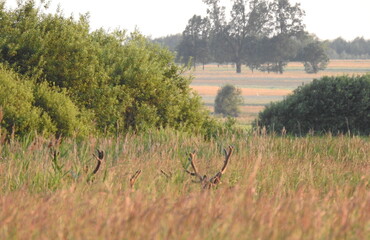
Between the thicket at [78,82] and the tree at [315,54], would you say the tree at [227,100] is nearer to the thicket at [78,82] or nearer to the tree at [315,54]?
the thicket at [78,82]

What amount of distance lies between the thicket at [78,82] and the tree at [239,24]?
6774 centimetres

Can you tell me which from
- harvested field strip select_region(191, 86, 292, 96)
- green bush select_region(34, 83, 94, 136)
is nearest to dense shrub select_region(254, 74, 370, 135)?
green bush select_region(34, 83, 94, 136)

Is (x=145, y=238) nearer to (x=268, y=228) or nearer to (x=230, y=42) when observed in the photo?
(x=268, y=228)

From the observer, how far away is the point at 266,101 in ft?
239

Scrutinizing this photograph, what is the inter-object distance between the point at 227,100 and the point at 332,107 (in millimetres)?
30184

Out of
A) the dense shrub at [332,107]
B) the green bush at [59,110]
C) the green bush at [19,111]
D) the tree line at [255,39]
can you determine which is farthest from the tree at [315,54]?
the green bush at [19,111]

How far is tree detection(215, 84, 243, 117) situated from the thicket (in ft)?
101

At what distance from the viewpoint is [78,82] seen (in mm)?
15469

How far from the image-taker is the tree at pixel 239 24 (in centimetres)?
8438

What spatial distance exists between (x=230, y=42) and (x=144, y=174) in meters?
A: 80.0

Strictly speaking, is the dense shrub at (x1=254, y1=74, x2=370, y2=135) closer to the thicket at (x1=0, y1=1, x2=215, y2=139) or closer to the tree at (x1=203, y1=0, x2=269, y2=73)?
the thicket at (x1=0, y1=1, x2=215, y2=139)

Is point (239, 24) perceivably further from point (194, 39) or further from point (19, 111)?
point (19, 111)

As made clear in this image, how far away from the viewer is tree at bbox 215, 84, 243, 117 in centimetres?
4941

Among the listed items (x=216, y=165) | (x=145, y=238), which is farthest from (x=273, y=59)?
(x=145, y=238)
